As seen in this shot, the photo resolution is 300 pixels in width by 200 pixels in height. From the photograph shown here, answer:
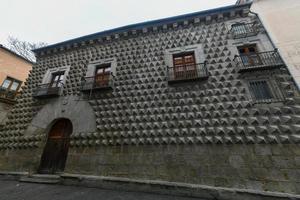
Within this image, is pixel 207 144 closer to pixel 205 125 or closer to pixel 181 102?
pixel 205 125

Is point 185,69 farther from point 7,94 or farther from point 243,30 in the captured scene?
point 7,94

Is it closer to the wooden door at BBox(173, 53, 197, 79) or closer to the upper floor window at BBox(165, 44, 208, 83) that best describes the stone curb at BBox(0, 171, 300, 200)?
the upper floor window at BBox(165, 44, 208, 83)

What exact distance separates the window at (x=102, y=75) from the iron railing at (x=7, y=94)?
21.7ft

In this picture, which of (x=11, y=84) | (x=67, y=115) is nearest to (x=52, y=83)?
→ (x=67, y=115)

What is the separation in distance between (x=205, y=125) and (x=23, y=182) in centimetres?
724

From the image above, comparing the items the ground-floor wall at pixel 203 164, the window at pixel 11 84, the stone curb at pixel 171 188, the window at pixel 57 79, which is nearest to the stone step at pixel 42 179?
the stone curb at pixel 171 188

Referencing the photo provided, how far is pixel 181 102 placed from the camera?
576 cm

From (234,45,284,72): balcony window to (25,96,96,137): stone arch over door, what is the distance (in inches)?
260

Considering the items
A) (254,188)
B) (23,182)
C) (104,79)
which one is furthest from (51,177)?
(254,188)

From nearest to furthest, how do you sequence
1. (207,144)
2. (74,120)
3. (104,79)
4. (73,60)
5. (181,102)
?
(207,144) → (181,102) → (74,120) → (104,79) → (73,60)

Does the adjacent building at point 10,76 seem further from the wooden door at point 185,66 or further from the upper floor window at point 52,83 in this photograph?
the wooden door at point 185,66

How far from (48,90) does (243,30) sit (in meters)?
10.1

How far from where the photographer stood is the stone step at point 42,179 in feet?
17.8

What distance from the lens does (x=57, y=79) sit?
27.4 feet
